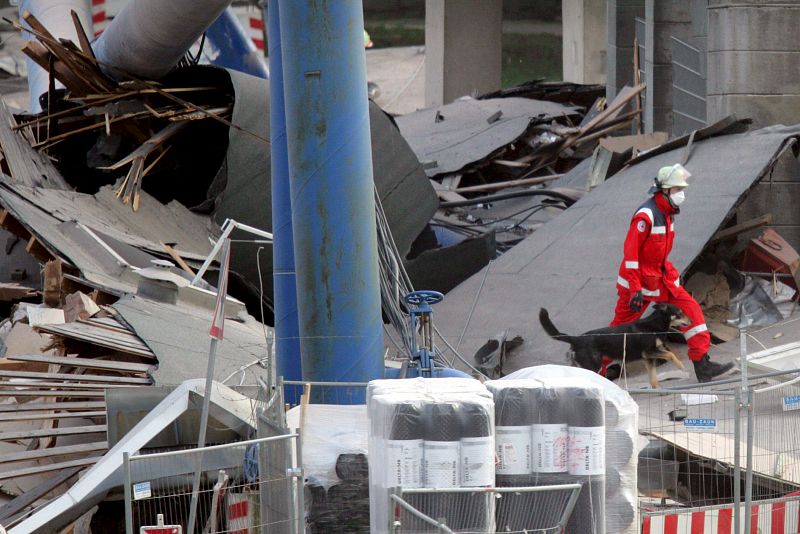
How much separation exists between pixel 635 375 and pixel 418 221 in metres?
4.74

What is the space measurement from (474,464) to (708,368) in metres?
5.40

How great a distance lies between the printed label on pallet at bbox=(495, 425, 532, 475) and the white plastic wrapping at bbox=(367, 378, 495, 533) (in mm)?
154

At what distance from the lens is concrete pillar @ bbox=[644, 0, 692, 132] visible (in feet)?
57.4

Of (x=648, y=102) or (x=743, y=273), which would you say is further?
(x=648, y=102)

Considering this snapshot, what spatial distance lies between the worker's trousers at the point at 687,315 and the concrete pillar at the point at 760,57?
437 centimetres

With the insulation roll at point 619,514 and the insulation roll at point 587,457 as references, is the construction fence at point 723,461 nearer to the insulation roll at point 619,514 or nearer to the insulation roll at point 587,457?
the insulation roll at point 619,514

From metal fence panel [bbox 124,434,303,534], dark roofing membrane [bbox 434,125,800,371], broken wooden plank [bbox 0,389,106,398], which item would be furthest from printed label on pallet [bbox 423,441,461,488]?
dark roofing membrane [bbox 434,125,800,371]

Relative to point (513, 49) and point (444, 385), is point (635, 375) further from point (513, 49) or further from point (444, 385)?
point (513, 49)

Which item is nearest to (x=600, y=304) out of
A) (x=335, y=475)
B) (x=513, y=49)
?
(x=335, y=475)

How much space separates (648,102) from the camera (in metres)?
17.7

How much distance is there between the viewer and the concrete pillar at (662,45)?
1748 centimetres

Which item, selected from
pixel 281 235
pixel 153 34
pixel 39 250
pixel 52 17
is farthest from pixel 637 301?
pixel 52 17

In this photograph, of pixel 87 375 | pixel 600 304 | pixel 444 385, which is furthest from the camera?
pixel 600 304

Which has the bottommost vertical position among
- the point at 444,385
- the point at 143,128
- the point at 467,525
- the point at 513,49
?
the point at 467,525
